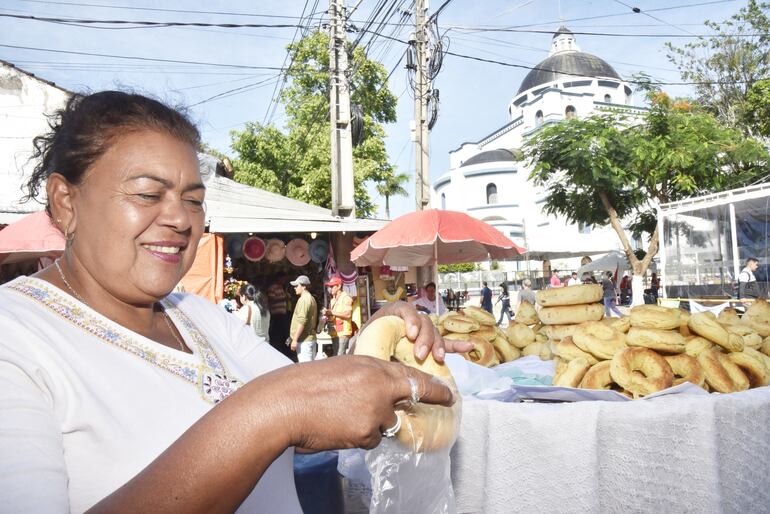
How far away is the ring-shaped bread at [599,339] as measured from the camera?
2355mm

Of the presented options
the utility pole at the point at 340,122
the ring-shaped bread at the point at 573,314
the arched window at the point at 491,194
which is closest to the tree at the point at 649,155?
the utility pole at the point at 340,122

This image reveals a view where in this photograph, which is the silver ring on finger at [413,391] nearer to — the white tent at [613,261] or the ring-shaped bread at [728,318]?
the ring-shaped bread at [728,318]

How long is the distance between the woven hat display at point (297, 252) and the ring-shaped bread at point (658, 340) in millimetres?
7638

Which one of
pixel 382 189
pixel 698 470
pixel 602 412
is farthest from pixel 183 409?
pixel 382 189

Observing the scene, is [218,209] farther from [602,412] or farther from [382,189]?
[382,189]

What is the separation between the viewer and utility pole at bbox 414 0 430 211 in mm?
12766

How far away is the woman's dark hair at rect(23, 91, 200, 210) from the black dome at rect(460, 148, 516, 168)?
1731 inches

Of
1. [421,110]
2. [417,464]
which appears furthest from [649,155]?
[417,464]

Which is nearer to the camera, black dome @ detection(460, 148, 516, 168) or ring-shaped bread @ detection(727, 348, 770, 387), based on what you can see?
ring-shaped bread @ detection(727, 348, 770, 387)

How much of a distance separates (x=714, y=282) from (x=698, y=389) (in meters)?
11.0

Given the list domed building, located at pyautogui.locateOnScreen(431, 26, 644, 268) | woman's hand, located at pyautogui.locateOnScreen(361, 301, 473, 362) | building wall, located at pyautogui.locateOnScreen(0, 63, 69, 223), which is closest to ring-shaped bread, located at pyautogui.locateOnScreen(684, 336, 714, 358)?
woman's hand, located at pyautogui.locateOnScreen(361, 301, 473, 362)

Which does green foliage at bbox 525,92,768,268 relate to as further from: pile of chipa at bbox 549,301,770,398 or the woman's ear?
the woman's ear

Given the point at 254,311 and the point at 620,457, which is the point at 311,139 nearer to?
the point at 254,311

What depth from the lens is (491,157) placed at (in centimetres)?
4388
